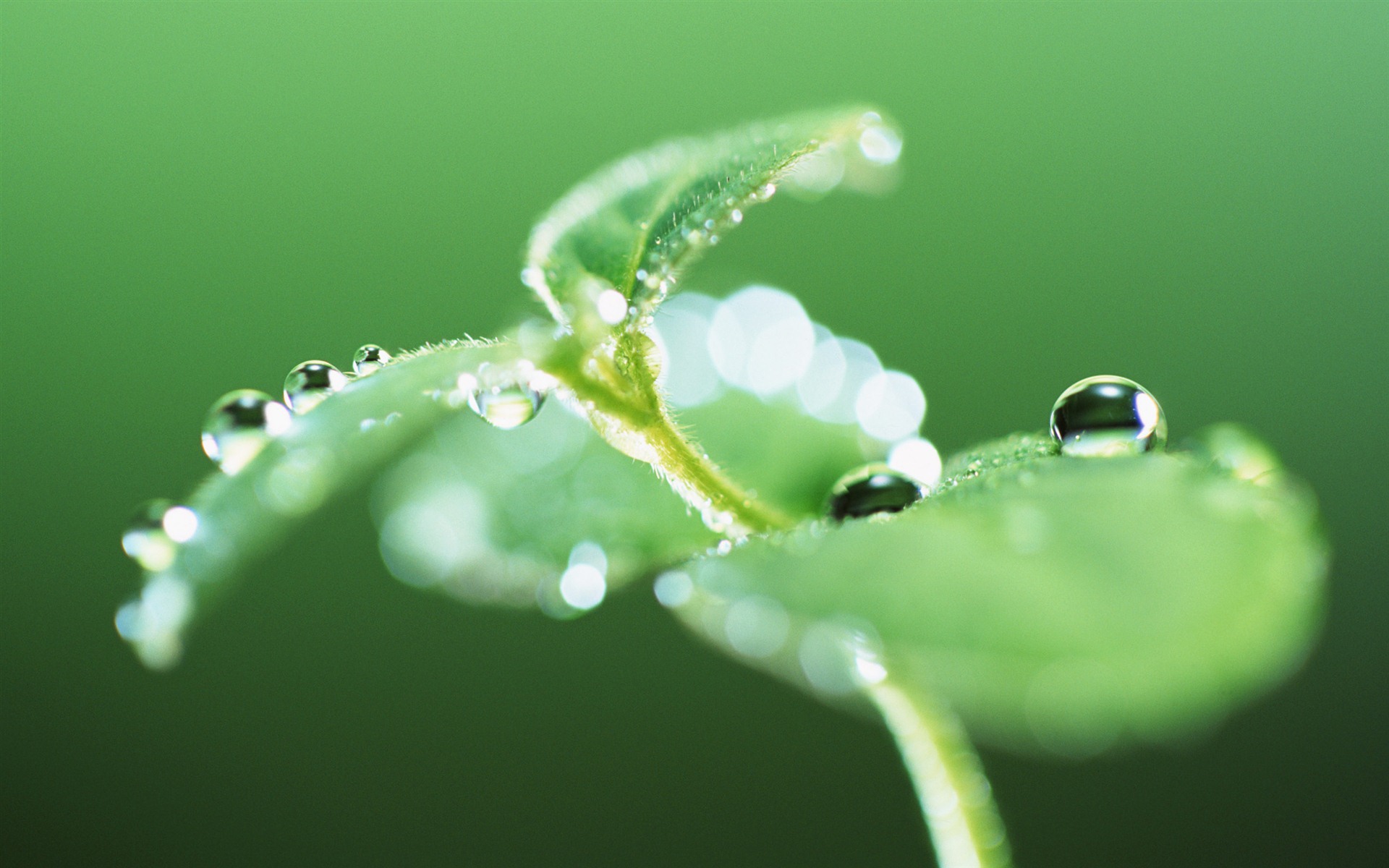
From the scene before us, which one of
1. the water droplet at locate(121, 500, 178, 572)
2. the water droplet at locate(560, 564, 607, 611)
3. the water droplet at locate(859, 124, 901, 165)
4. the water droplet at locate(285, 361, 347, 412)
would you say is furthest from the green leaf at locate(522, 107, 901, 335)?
the water droplet at locate(560, 564, 607, 611)

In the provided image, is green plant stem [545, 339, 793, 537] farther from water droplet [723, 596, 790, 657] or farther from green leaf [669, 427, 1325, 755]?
water droplet [723, 596, 790, 657]

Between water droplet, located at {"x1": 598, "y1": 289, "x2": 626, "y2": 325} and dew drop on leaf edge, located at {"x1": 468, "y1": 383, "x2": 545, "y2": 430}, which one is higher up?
water droplet, located at {"x1": 598, "y1": 289, "x2": 626, "y2": 325}

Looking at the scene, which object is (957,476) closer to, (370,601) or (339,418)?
(339,418)

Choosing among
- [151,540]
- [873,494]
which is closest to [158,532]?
[151,540]

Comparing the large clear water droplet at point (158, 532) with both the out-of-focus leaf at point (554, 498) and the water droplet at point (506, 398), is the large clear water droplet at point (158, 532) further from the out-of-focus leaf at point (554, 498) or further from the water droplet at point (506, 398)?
the out-of-focus leaf at point (554, 498)

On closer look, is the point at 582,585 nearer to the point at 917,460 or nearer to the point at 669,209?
the point at 917,460

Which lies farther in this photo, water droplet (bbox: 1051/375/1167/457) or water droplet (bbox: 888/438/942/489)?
water droplet (bbox: 888/438/942/489)

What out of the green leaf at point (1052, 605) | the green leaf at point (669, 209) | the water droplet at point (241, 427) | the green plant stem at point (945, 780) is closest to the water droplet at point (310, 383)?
the water droplet at point (241, 427)
